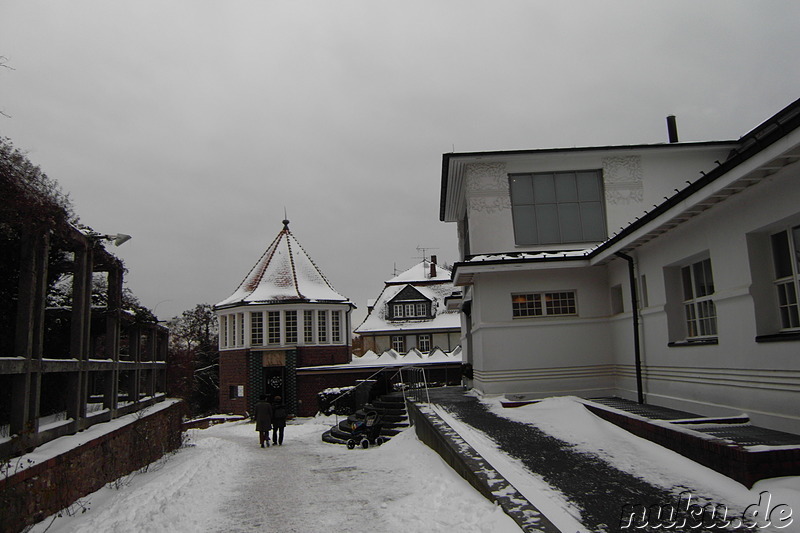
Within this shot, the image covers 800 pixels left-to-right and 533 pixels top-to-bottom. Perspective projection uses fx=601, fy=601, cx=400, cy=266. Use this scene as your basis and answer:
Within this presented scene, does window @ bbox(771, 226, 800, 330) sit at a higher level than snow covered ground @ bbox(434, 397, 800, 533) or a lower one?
higher

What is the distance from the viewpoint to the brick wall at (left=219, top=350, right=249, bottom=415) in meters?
33.3

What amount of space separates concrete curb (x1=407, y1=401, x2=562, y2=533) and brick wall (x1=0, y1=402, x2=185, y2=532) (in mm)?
5083

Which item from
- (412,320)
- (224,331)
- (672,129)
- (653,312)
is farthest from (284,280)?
(653,312)

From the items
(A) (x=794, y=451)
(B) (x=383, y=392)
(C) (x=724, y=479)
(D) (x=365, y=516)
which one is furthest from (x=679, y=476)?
(B) (x=383, y=392)

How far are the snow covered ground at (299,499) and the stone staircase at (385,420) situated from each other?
3.36 m

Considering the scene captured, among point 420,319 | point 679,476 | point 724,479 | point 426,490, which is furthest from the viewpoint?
point 420,319

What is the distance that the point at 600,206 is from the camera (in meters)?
16.3

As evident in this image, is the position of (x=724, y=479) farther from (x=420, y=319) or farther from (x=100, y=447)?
(x=420, y=319)

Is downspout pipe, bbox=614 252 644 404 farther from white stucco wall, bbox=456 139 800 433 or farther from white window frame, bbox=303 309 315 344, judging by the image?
white window frame, bbox=303 309 315 344

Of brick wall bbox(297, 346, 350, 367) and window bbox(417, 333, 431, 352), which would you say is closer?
brick wall bbox(297, 346, 350, 367)

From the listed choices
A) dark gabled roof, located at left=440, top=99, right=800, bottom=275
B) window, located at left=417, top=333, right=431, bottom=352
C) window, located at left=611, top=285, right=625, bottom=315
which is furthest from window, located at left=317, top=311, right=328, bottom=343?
window, located at left=611, top=285, right=625, bottom=315

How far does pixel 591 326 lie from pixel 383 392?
30.2 ft

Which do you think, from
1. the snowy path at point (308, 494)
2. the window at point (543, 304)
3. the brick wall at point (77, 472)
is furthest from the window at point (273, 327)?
the window at point (543, 304)

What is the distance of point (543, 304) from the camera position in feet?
48.9
